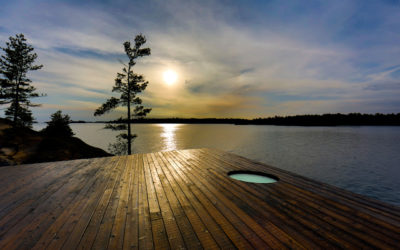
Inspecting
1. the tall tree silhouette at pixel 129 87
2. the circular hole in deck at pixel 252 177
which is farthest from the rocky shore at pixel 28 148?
the circular hole in deck at pixel 252 177

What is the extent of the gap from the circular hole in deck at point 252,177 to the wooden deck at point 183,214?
0.31 metres

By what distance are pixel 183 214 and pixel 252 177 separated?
8.87 ft

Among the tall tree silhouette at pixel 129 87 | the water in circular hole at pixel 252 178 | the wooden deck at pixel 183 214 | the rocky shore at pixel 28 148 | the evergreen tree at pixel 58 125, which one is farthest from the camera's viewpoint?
the evergreen tree at pixel 58 125

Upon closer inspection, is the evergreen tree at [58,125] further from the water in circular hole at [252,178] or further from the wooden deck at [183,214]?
the water in circular hole at [252,178]

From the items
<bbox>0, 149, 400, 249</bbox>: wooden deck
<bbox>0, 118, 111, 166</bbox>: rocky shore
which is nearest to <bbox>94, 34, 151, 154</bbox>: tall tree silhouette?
<bbox>0, 118, 111, 166</bbox>: rocky shore

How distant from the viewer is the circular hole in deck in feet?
14.4

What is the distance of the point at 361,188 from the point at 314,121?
102 m

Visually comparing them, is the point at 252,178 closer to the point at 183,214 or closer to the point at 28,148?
the point at 183,214

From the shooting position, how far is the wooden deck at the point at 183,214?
2.04 m

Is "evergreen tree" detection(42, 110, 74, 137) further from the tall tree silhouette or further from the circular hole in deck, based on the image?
the circular hole in deck

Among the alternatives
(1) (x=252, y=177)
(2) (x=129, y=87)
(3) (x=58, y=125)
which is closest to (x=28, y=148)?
(2) (x=129, y=87)

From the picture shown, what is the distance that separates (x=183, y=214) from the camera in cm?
263

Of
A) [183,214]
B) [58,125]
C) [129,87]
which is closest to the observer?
[183,214]

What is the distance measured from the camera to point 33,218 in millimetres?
2553
